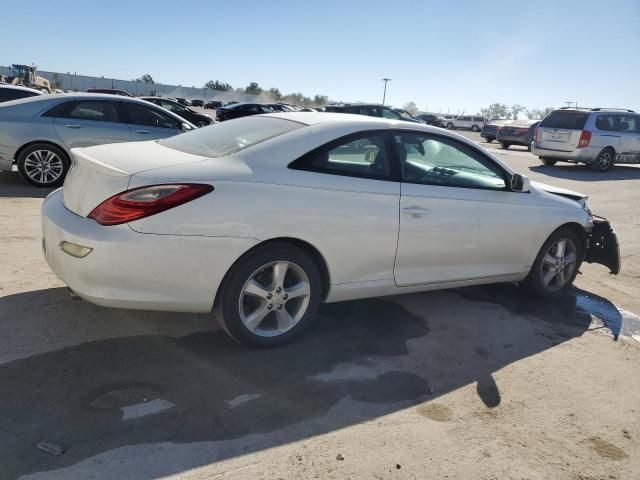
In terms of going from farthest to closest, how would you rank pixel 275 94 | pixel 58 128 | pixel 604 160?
pixel 275 94 → pixel 604 160 → pixel 58 128

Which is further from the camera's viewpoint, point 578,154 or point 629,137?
point 629,137

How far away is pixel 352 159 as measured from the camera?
3.76m

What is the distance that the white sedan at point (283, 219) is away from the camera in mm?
3070

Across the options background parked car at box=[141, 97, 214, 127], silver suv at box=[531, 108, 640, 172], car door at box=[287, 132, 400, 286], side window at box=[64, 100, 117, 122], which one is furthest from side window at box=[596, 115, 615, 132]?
car door at box=[287, 132, 400, 286]

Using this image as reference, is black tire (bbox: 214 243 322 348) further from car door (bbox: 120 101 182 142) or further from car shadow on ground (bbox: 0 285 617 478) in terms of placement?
car door (bbox: 120 101 182 142)

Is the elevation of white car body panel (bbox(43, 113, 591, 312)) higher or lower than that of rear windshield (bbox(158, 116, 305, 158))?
lower

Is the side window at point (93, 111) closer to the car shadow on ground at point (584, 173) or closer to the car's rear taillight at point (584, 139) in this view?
the car shadow on ground at point (584, 173)

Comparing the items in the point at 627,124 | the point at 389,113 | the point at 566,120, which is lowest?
the point at 389,113

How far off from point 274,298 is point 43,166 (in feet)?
20.1

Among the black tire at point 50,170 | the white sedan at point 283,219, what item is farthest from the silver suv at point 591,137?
the black tire at point 50,170

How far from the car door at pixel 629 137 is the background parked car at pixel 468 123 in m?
37.2

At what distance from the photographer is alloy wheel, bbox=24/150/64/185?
26.1 feet

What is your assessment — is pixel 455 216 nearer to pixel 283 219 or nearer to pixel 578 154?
pixel 283 219

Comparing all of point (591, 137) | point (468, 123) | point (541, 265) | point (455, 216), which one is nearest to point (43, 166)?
point (455, 216)
